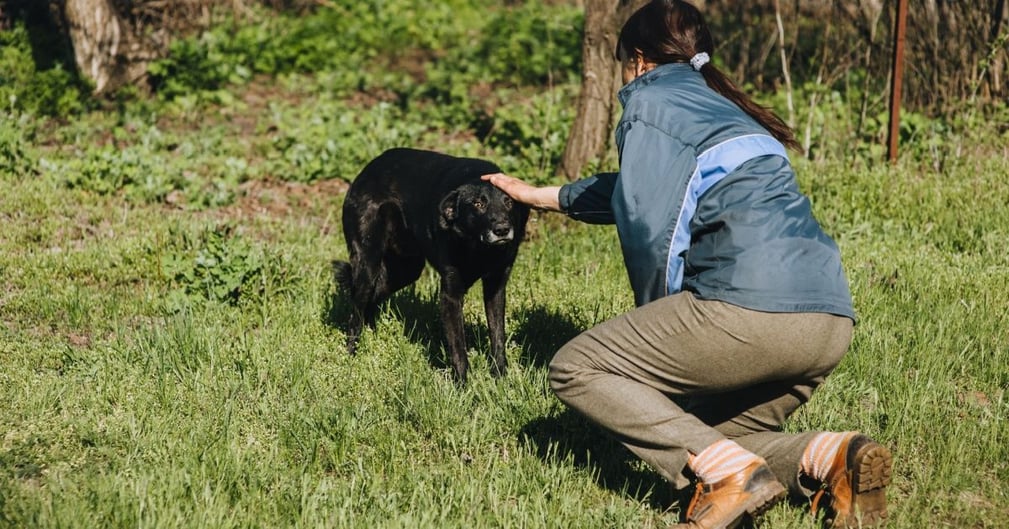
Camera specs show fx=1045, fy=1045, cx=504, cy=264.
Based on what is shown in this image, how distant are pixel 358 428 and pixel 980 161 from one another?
5.79 meters

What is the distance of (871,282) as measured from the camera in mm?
6312

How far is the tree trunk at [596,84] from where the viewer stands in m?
7.50

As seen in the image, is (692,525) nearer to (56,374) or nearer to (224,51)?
(56,374)

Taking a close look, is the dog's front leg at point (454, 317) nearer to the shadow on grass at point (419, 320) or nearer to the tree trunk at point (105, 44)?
the shadow on grass at point (419, 320)

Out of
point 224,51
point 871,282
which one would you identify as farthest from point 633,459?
point 224,51

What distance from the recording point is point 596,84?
7.68m

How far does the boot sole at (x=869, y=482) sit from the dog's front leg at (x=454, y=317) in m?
2.20

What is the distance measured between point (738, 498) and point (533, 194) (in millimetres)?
1531

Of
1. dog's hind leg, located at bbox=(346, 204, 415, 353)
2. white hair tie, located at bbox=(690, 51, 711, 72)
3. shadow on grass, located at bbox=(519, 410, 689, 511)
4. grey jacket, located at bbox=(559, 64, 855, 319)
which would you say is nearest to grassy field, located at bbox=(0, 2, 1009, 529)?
shadow on grass, located at bbox=(519, 410, 689, 511)

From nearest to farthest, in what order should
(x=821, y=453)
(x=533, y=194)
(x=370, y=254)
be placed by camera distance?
1. (x=821, y=453)
2. (x=533, y=194)
3. (x=370, y=254)

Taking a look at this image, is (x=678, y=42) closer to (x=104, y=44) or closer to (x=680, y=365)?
(x=680, y=365)

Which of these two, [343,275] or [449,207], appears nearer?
[449,207]

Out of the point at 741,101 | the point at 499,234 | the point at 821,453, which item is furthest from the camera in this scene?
the point at 499,234

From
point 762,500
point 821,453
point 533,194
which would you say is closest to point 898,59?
point 533,194
